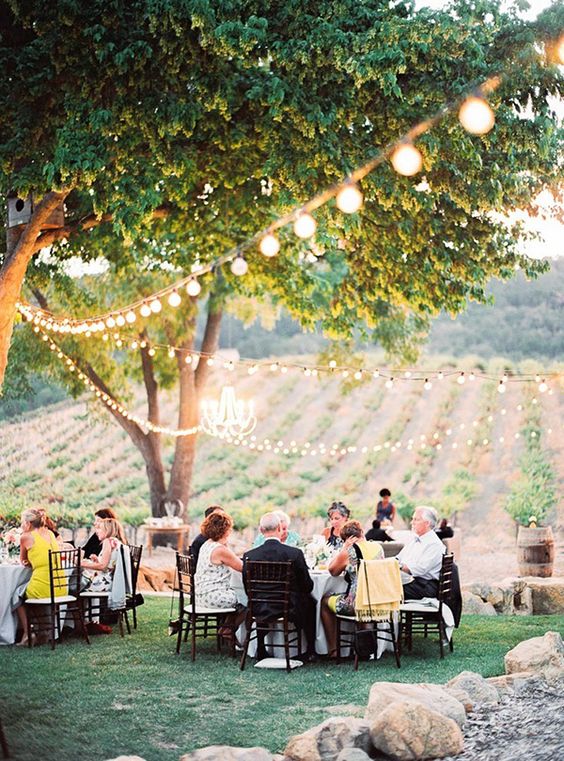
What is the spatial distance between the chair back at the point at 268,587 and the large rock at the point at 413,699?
180 centimetres

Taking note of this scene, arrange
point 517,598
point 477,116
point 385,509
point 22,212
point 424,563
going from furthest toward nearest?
point 385,509 → point 517,598 → point 22,212 → point 424,563 → point 477,116

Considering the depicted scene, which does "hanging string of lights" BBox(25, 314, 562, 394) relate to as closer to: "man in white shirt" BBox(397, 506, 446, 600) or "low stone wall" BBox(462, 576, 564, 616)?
"man in white shirt" BBox(397, 506, 446, 600)

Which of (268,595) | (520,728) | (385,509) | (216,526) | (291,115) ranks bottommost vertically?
(520,728)

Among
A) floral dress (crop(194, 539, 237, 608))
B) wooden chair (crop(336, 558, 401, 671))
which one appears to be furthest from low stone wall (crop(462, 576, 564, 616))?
floral dress (crop(194, 539, 237, 608))

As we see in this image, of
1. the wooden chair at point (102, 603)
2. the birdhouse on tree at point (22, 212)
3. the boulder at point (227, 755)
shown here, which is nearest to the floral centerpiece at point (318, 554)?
the wooden chair at point (102, 603)

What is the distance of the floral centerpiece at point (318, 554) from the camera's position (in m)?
8.39

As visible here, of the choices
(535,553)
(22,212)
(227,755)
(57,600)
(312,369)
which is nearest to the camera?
(227,755)

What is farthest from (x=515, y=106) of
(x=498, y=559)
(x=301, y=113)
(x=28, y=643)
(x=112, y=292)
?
(x=498, y=559)

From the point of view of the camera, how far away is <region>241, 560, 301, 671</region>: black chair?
24.4 feet

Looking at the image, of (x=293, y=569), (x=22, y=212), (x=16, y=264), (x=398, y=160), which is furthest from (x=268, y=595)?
(x=22, y=212)

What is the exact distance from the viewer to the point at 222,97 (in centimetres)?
877

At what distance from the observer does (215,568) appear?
26.4 feet

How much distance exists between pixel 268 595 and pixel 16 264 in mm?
4863

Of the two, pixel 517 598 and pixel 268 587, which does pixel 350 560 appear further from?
pixel 517 598
